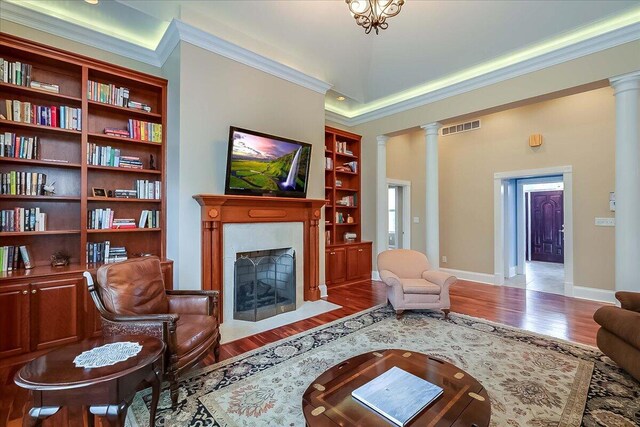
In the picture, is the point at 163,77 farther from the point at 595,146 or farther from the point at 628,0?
the point at 595,146

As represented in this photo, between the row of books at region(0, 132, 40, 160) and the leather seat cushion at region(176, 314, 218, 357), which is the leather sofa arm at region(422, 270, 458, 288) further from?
the row of books at region(0, 132, 40, 160)

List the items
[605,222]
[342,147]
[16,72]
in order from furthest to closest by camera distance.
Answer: [342,147] < [605,222] < [16,72]

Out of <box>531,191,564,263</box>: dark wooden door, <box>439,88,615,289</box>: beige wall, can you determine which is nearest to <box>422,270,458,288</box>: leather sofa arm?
<box>439,88,615,289</box>: beige wall

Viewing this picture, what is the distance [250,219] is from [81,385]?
250 cm

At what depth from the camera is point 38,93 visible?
299 cm

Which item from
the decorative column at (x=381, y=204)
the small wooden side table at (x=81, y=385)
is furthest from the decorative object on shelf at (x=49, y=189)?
the decorative column at (x=381, y=204)

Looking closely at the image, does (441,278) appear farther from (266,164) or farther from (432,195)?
(266,164)

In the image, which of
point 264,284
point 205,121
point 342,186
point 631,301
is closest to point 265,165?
point 205,121

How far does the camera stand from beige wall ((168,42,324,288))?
10.9ft

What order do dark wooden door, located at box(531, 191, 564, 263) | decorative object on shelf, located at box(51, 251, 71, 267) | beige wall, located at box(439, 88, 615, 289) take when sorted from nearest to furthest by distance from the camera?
decorative object on shelf, located at box(51, 251, 71, 267)
beige wall, located at box(439, 88, 615, 289)
dark wooden door, located at box(531, 191, 564, 263)

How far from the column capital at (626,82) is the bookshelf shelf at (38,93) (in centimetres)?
614

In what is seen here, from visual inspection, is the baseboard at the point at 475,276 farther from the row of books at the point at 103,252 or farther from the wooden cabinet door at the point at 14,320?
the wooden cabinet door at the point at 14,320

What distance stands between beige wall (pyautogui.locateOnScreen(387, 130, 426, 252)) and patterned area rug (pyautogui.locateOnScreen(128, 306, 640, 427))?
3.50 meters

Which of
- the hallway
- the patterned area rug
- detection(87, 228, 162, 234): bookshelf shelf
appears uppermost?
detection(87, 228, 162, 234): bookshelf shelf
